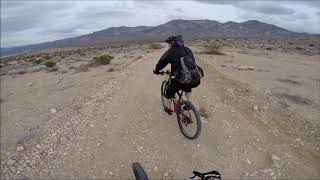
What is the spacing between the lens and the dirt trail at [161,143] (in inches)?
303

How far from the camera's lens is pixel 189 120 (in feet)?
26.0

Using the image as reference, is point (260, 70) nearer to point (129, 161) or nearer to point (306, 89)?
point (306, 89)

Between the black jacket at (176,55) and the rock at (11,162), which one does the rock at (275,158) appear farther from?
the rock at (11,162)

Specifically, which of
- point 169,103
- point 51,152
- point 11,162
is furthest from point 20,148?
point 169,103

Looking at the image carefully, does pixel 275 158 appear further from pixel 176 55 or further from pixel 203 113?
pixel 176 55

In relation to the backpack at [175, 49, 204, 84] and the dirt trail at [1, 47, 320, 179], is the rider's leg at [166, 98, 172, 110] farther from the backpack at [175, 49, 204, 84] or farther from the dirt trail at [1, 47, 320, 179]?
the backpack at [175, 49, 204, 84]

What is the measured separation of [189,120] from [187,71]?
3.75ft

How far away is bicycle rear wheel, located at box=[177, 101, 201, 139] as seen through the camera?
7.73m

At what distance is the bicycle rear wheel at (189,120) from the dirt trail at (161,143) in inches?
8.0

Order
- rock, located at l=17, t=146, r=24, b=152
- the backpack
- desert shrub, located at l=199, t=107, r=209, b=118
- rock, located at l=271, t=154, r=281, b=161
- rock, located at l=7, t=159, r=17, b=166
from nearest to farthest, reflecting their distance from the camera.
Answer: the backpack
rock, located at l=271, t=154, r=281, b=161
rock, located at l=7, t=159, r=17, b=166
desert shrub, located at l=199, t=107, r=209, b=118
rock, located at l=17, t=146, r=24, b=152

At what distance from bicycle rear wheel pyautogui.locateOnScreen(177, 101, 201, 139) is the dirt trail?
0.67 ft

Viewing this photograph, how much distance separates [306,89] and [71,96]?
9.24 m

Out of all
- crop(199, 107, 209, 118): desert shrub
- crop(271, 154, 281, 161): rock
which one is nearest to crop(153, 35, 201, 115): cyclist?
crop(199, 107, 209, 118): desert shrub

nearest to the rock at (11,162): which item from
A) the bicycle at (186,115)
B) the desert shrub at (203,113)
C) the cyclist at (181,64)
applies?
the bicycle at (186,115)
